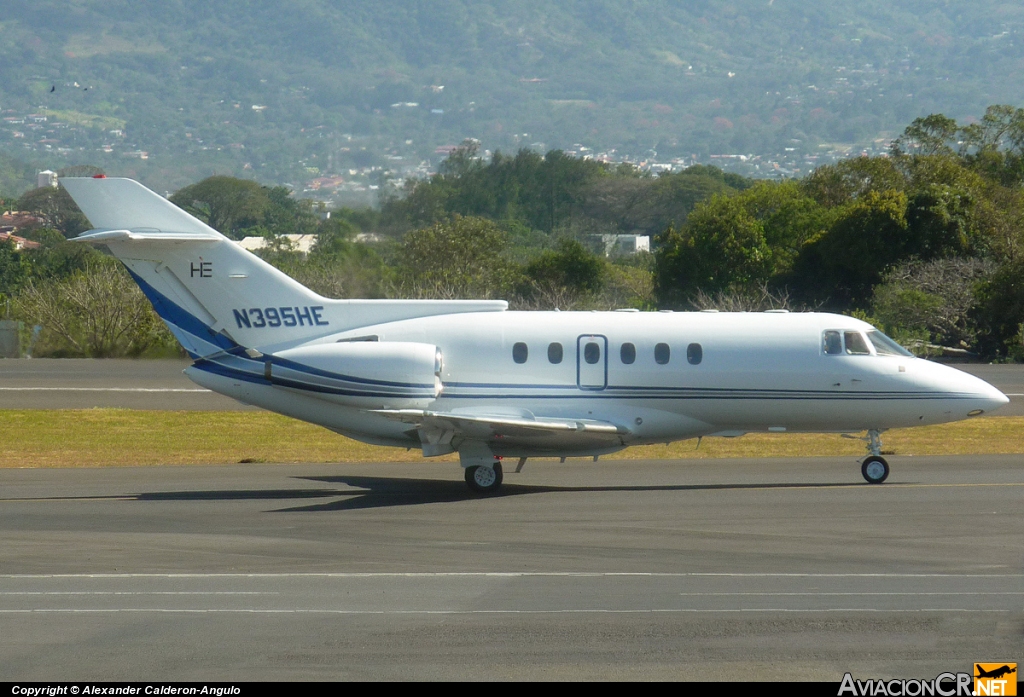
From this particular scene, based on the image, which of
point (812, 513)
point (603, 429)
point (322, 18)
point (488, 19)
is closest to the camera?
point (812, 513)

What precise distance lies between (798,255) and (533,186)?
4235 cm

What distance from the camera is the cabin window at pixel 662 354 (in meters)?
19.4

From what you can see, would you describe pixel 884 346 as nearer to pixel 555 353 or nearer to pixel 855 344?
pixel 855 344

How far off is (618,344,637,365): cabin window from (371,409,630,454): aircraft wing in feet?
3.81

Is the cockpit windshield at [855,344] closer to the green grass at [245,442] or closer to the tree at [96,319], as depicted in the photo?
the green grass at [245,442]

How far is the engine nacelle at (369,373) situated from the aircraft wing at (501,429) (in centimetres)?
35

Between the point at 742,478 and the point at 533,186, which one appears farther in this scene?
the point at 533,186

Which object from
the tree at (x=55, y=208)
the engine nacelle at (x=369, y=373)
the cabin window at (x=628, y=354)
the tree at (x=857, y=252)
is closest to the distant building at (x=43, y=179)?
the tree at (x=55, y=208)

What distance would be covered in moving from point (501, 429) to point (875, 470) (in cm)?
646

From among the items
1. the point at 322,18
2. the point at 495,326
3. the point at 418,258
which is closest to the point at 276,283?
the point at 495,326

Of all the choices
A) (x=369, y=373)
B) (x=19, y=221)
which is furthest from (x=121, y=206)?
(x=19, y=221)

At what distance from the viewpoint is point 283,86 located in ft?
369

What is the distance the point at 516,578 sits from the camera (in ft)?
42.0

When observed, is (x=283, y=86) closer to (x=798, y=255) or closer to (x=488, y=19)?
(x=488, y=19)
